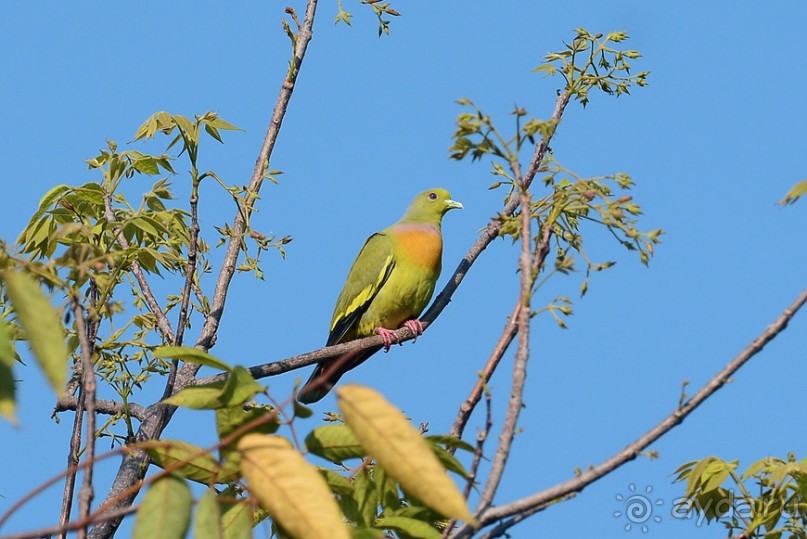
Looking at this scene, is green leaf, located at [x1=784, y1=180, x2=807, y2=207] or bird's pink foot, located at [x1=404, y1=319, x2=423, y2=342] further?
bird's pink foot, located at [x1=404, y1=319, x2=423, y2=342]

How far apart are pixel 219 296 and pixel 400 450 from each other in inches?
110

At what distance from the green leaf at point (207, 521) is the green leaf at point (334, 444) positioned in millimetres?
506

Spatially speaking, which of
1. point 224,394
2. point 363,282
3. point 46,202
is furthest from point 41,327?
point 363,282

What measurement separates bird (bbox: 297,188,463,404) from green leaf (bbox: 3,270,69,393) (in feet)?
17.6

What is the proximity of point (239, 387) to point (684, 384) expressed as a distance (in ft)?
2.98

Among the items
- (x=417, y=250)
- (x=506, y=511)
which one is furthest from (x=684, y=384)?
(x=417, y=250)

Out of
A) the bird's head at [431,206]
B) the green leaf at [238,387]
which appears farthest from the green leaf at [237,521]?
the bird's head at [431,206]

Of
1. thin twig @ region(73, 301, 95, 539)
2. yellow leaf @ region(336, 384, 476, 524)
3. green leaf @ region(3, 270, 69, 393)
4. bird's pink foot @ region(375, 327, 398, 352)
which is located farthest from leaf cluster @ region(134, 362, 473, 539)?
bird's pink foot @ region(375, 327, 398, 352)

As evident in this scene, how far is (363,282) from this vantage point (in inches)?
300

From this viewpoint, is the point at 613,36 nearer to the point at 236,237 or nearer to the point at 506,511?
the point at 236,237

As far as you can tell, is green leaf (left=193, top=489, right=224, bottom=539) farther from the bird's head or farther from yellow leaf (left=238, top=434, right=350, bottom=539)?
the bird's head

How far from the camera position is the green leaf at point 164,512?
187 centimetres

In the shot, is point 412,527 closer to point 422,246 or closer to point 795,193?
point 795,193

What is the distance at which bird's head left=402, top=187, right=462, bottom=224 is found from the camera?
801cm
